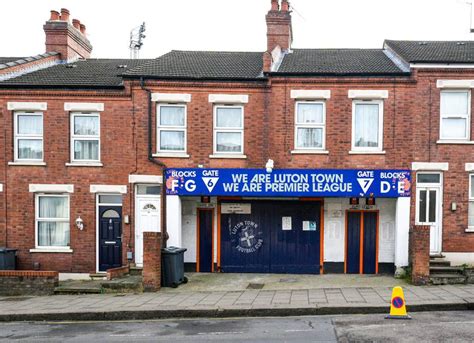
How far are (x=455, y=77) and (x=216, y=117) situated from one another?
7.57 metres

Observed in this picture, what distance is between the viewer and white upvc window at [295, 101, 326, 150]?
15.1 meters

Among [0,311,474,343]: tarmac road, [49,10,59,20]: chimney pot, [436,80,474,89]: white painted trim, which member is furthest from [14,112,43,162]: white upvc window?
[436,80,474,89]: white painted trim

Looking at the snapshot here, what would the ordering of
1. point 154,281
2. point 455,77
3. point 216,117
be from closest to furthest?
point 154,281, point 455,77, point 216,117

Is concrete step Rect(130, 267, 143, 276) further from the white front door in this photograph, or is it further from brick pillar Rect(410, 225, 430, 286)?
brick pillar Rect(410, 225, 430, 286)

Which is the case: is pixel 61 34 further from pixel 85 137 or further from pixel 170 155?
pixel 170 155

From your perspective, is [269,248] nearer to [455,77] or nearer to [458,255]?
[458,255]

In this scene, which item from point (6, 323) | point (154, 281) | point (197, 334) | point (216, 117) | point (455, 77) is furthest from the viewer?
point (216, 117)

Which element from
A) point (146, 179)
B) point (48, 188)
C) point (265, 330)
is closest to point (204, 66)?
point (146, 179)

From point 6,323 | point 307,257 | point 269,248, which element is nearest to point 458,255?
point 307,257

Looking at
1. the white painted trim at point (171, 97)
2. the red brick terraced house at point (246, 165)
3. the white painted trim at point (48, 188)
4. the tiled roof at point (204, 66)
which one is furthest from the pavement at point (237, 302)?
the tiled roof at point (204, 66)

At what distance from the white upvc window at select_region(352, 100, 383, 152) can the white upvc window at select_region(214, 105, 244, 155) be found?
3653 mm

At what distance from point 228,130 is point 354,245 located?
18.4 feet

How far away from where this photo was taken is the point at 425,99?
14.6 metres

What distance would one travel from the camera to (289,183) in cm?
1469
